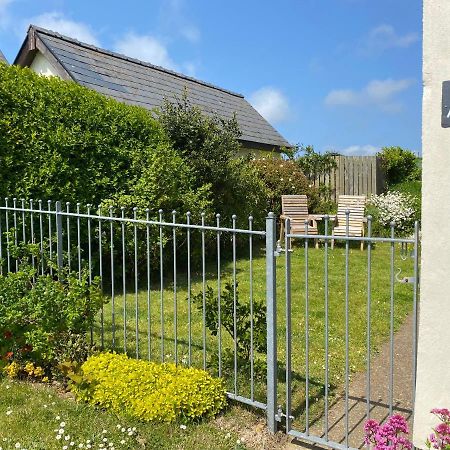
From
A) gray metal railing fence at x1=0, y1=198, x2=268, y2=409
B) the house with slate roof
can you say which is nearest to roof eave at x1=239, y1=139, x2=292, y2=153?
the house with slate roof

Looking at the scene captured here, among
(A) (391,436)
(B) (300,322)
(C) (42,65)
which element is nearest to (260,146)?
(C) (42,65)

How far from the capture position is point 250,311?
377 cm

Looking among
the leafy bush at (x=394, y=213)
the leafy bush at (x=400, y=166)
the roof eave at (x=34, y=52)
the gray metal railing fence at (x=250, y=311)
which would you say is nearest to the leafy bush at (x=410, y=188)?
the leafy bush at (x=400, y=166)

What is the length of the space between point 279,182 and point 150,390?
32.9ft

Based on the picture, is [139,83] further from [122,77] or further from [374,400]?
[374,400]

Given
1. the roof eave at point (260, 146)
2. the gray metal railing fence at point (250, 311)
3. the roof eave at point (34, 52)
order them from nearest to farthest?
the gray metal railing fence at point (250, 311)
the roof eave at point (34, 52)
the roof eave at point (260, 146)

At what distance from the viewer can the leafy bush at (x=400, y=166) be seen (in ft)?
57.9

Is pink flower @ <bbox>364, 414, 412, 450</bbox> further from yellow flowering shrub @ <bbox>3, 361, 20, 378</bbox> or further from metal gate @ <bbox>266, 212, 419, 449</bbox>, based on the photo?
yellow flowering shrub @ <bbox>3, 361, 20, 378</bbox>

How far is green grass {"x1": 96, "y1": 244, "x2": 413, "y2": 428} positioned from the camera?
423 centimetres

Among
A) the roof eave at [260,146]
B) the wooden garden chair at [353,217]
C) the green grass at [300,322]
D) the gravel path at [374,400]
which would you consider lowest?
the gravel path at [374,400]

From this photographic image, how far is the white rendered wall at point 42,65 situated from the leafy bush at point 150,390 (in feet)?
33.0

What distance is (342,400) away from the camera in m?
3.90

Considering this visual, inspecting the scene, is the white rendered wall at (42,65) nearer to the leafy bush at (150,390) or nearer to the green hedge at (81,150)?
the green hedge at (81,150)

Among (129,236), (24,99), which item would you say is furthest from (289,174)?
(24,99)
